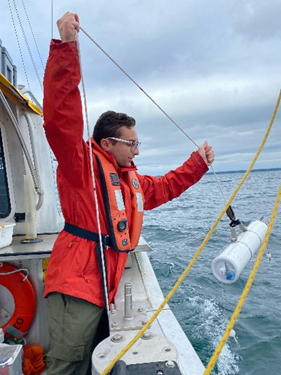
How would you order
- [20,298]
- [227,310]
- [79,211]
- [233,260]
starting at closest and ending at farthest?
[233,260]
[79,211]
[20,298]
[227,310]

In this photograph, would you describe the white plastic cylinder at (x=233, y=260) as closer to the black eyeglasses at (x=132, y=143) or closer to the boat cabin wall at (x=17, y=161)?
the black eyeglasses at (x=132, y=143)

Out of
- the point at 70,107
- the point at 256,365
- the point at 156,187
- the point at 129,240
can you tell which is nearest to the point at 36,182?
the point at 156,187

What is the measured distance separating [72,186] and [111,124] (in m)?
0.49

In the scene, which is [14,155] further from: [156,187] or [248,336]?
[248,336]

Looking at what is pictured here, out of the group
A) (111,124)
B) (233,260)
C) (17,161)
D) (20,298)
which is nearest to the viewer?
(233,260)

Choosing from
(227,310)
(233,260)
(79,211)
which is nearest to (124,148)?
(79,211)

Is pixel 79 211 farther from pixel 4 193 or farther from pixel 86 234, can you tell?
pixel 4 193

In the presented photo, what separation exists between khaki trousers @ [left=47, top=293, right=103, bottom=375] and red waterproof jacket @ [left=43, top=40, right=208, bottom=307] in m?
0.07

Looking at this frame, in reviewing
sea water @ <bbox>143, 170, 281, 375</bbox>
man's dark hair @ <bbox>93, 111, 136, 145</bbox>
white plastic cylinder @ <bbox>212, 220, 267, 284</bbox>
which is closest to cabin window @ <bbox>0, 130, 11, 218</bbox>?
man's dark hair @ <bbox>93, 111, 136, 145</bbox>

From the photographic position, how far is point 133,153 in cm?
223

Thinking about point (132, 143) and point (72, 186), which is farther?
point (132, 143)

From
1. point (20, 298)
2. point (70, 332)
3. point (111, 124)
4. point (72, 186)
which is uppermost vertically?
point (111, 124)

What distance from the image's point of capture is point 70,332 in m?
1.87

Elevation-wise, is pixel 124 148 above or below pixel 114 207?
above
